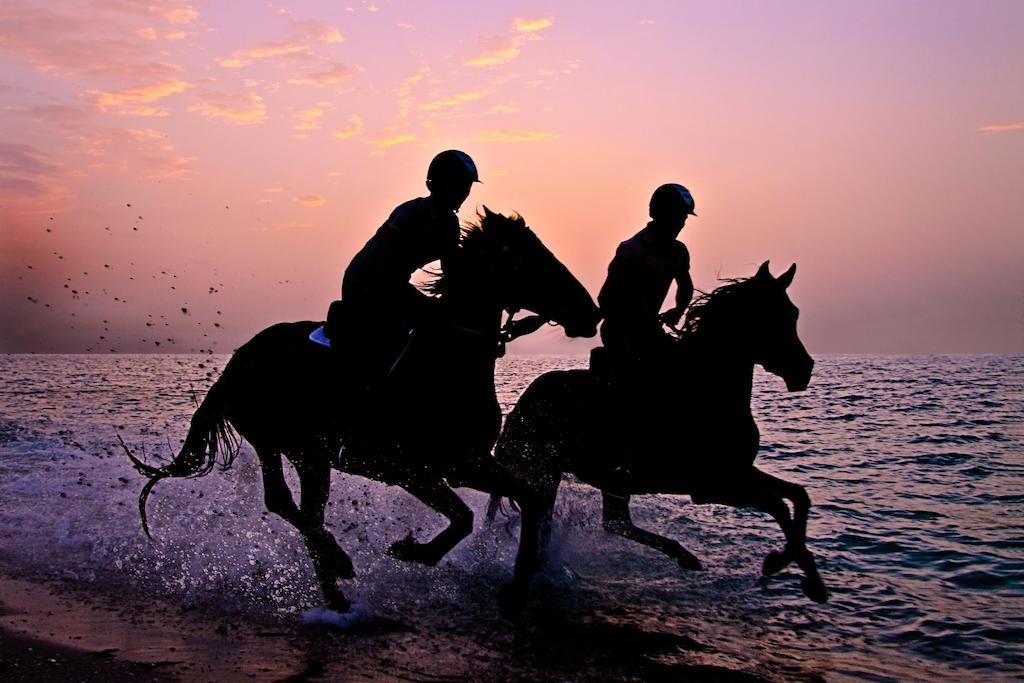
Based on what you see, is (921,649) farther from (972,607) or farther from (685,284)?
(685,284)

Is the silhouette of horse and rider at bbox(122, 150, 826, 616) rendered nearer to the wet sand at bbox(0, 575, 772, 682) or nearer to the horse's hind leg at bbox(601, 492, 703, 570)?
the horse's hind leg at bbox(601, 492, 703, 570)

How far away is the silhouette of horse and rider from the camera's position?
6430 mm

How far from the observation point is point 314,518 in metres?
7.07

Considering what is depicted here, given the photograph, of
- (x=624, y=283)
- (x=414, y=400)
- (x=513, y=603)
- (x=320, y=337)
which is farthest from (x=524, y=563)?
(x=624, y=283)

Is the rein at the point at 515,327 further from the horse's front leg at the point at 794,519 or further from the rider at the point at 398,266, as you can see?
the horse's front leg at the point at 794,519

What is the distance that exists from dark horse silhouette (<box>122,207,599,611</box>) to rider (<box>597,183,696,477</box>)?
4.21 feet

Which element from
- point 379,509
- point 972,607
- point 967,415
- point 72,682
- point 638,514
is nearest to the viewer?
point 72,682

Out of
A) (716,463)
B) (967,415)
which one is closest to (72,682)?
(716,463)

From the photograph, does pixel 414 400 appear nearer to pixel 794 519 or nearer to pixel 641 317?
pixel 641 317

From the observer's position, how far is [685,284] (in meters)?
8.13

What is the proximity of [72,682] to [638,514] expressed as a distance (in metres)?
8.41

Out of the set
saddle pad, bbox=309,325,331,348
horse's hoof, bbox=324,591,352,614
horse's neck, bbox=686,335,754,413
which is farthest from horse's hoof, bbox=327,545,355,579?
horse's neck, bbox=686,335,754,413

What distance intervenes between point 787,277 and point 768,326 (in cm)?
41

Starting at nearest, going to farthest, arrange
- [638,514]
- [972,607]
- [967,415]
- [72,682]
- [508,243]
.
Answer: [72,682]
[508,243]
[972,607]
[638,514]
[967,415]
